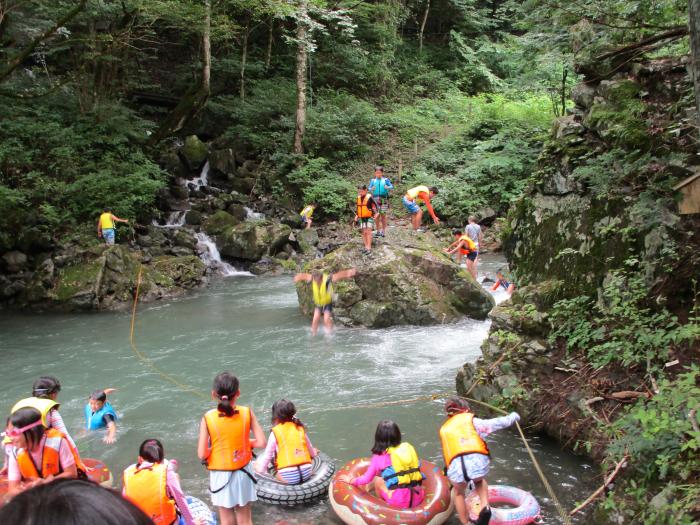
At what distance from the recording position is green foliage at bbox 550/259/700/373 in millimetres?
5816

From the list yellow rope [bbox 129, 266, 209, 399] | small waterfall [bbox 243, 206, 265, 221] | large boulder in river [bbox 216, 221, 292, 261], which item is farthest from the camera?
small waterfall [bbox 243, 206, 265, 221]

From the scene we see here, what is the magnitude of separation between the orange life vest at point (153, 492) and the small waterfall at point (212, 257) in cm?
1484

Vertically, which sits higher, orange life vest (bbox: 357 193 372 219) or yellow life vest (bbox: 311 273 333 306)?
orange life vest (bbox: 357 193 372 219)

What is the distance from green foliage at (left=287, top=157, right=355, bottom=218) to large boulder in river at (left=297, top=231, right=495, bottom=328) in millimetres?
9499

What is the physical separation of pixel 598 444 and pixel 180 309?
1188 cm

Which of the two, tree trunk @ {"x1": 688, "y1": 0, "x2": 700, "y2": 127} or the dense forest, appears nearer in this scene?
tree trunk @ {"x1": 688, "y1": 0, "x2": 700, "y2": 127}

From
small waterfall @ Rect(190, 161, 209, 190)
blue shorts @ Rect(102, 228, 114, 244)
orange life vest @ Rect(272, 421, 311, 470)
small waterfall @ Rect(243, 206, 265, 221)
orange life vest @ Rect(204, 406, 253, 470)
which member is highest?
small waterfall @ Rect(190, 161, 209, 190)

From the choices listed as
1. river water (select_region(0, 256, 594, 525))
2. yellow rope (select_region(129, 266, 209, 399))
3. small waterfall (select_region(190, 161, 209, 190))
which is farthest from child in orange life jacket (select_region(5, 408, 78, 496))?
small waterfall (select_region(190, 161, 209, 190))

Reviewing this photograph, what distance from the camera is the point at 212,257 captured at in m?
19.4

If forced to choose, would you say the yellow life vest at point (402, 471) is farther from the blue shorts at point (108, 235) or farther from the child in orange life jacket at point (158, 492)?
the blue shorts at point (108, 235)

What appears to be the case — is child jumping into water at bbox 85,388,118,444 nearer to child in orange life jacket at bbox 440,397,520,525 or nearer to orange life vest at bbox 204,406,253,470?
orange life vest at bbox 204,406,253,470

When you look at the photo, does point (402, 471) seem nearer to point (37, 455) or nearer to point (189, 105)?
point (37, 455)

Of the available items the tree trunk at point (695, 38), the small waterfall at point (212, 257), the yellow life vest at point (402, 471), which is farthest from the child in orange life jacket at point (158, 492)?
the small waterfall at point (212, 257)

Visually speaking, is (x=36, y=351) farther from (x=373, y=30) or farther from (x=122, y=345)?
(x=373, y=30)
